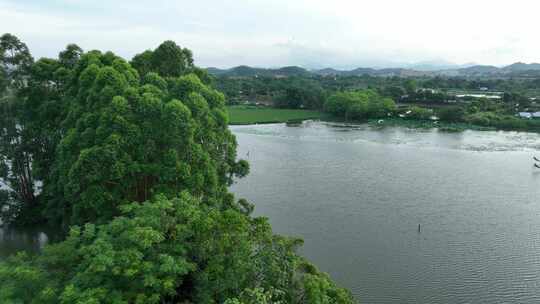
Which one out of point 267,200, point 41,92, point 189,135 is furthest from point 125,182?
point 267,200

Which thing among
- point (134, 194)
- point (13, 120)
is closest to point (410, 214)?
point (134, 194)

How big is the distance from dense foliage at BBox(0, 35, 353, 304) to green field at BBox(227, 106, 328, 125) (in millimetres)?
36728

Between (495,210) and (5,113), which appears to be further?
(495,210)

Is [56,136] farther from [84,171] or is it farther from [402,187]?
[402,187]

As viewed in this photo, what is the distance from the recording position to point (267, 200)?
21.5 metres

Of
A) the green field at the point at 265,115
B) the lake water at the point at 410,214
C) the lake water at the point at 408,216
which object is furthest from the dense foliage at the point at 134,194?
the green field at the point at 265,115

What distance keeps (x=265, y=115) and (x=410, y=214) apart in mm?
42281

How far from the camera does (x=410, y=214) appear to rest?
19891 millimetres

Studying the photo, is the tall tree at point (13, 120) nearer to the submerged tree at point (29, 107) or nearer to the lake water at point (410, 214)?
the submerged tree at point (29, 107)

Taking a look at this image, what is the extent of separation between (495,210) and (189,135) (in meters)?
18.2

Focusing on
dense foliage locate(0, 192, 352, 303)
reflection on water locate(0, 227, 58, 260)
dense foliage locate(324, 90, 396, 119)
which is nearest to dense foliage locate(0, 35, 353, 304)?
dense foliage locate(0, 192, 352, 303)

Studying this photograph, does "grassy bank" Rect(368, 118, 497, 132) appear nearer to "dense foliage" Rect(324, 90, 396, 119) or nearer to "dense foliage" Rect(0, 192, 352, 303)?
"dense foliage" Rect(324, 90, 396, 119)

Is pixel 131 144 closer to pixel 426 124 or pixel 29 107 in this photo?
pixel 29 107

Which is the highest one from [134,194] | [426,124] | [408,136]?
[134,194]
